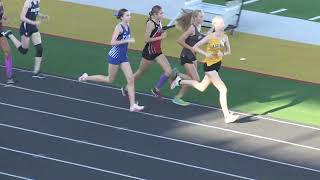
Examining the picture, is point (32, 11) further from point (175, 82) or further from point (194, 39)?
point (194, 39)

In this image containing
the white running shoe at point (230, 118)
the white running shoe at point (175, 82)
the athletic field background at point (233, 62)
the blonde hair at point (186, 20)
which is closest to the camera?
the white running shoe at point (230, 118)

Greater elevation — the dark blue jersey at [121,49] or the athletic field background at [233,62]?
the dark blue jersey at [121,49]

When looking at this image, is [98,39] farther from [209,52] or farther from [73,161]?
[73,161]

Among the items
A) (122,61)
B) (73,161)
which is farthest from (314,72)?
(73,161)

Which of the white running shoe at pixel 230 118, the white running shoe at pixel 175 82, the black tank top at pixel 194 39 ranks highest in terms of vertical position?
the black tank top at pixel 194 39

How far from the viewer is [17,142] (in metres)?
12.1

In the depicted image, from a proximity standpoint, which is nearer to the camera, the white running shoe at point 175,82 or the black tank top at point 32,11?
the white running shoe at point 175,82

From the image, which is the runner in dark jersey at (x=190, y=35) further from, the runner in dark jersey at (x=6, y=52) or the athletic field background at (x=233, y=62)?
the runner in dark jersey at (x=6, y=52)

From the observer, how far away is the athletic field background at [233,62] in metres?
14.7

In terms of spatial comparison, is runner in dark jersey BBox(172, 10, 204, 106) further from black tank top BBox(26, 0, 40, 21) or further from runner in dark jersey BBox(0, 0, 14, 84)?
runner in dark jersey BBox(0, 0, 14, 84)

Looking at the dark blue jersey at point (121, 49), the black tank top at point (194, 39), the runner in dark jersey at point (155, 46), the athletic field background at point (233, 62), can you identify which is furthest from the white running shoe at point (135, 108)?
the black tank top at point (194, 39)

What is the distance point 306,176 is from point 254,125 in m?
2.28

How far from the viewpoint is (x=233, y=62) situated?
687 inches

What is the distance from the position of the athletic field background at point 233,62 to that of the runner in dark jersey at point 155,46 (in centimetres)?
79
